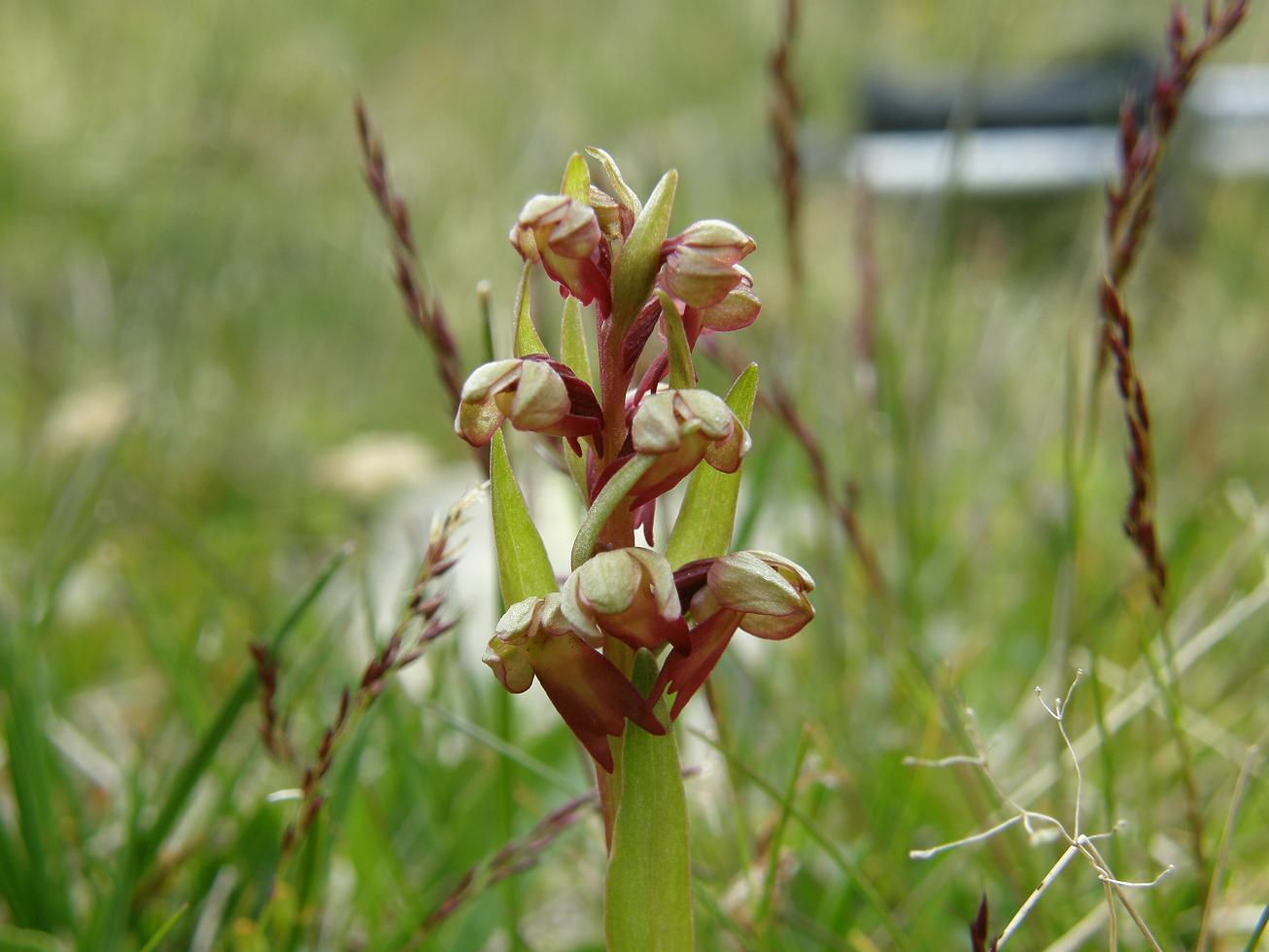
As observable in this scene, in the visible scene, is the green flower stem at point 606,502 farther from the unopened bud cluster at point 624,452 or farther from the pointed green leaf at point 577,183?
the pointed green leaf at point 577,183

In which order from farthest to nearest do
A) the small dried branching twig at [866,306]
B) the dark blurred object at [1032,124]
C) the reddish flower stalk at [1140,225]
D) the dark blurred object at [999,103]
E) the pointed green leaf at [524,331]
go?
1. the dark blurred object at [999,103]
2. the dark blurred object at [1032,124]
3. the small dried branching twig at [866,306]
4. the reddish flower stalk at [1140,225]
5. the pointed green leaf at [524,331]

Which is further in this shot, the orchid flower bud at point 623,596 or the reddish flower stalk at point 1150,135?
the reddish flower stalk at point 1150,135

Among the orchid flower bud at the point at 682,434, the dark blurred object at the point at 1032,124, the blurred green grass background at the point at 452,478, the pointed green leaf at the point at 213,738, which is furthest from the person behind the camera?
the dark blurred object at the point at 1032,124

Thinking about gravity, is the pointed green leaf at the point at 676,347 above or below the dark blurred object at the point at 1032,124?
above

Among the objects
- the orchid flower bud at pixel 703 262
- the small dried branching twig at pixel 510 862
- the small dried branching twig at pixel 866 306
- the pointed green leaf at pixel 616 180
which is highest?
the pointed green leaf at pixel 616 180

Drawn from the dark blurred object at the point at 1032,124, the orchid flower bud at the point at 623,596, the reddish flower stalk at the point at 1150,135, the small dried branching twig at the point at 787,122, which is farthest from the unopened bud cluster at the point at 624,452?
the dark blurred object at the point at 1032,124

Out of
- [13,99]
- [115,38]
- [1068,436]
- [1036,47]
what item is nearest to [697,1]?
[1036,47]

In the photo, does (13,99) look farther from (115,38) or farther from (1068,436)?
(1068,436)

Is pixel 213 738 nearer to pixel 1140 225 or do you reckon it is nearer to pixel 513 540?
pixel 513 540
